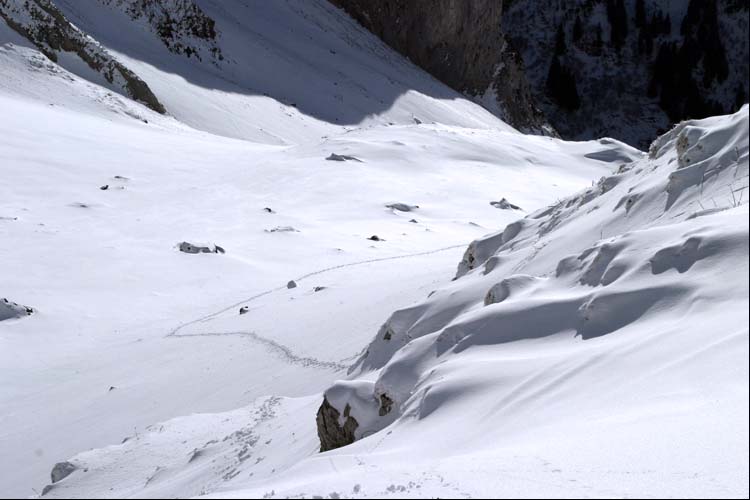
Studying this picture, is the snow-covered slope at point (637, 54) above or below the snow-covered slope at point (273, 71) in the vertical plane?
above

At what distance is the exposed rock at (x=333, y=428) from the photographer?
4664 millimetres

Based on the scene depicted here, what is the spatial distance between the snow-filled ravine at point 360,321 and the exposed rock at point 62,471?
3cm

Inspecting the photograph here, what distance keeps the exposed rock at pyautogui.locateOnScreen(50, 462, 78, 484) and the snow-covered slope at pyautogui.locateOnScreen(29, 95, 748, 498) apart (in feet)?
0.08

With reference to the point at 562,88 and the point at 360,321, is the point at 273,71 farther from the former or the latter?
the point at 562,88

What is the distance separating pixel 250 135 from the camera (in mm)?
25391

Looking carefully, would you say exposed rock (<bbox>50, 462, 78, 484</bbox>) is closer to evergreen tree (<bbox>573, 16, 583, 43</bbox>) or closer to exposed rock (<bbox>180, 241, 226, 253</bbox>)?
exposed rock (<bbox>180, 241, 226, 253</bbox>)

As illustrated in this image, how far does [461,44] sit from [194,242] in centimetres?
3721

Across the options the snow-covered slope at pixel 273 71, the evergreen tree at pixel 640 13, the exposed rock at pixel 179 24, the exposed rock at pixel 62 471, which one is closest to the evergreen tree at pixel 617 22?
the evergreen tree at pixel 640 13

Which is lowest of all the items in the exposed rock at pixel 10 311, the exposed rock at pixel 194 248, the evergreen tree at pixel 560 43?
the exposed rock at pixel 10 311

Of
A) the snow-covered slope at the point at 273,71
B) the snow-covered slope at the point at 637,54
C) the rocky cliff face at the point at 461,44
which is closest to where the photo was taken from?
the snow-covered slope at the point at 273,71

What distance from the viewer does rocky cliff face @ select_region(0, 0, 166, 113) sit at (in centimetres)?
2206

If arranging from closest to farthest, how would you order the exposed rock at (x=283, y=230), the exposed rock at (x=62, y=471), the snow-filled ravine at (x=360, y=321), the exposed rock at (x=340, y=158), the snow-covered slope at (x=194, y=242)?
the snow-filled ravine at (x=360, y=321)
the exposed rock at (x=62, y=471)
the snow-covered slope at (x=194, y=242)
the exposed rock at (x=283, y=230)
the exposed rock at (x=340, y=158)

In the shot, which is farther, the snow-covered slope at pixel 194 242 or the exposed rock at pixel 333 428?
the snow-covered slope at pixel 194 242

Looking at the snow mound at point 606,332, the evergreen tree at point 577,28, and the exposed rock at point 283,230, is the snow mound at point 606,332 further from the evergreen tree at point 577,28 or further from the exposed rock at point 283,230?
the evergreen tree at point 577,28
